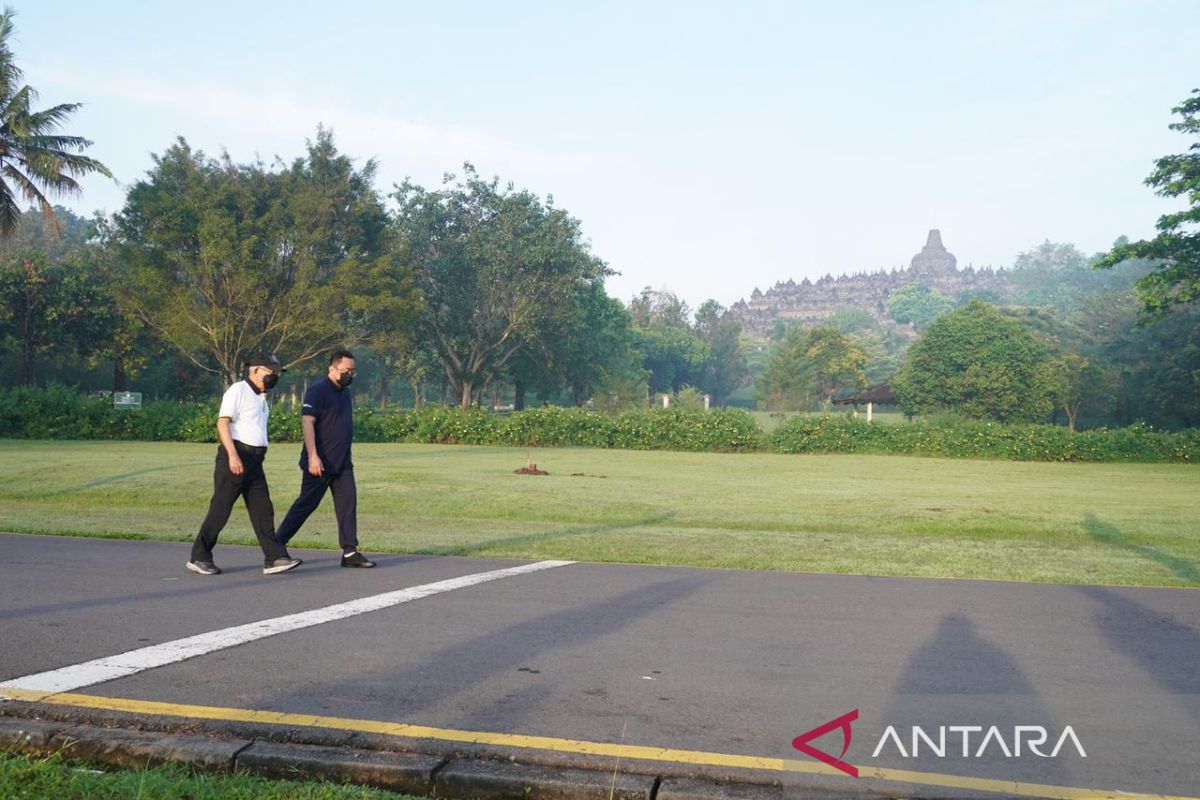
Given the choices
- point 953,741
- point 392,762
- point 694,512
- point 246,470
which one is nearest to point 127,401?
point 694,512

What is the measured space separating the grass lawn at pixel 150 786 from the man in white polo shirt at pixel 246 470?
5142mm

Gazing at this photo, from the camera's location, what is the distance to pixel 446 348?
64938 mm

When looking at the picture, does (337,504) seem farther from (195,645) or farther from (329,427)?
(195,645)

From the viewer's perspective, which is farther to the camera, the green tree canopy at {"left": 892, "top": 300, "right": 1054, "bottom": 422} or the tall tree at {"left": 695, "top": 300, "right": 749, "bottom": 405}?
the tall tree at {"left": 695, "top": 300, "right": 749, "bottom": 405}

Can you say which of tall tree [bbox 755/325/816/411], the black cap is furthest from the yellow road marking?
tall tree [bbox 755/325/816/411]

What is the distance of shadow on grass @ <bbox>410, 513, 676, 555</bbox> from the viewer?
1147cm

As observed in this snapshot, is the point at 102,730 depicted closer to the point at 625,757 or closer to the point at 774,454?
the point at 625,757

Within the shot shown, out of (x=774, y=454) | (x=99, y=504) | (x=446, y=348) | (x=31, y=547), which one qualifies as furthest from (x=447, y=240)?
(x=31, y=547)

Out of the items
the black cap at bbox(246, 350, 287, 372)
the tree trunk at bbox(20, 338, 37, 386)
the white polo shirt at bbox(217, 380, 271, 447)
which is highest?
the tree trunk at bbox(20, 338, 37, 386)

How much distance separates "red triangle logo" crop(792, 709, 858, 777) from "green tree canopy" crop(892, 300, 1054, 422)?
258 ft

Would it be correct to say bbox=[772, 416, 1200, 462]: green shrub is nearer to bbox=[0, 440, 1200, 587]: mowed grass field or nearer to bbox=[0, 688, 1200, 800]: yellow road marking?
bbox=[0, 440, 1200, 587]: mowed grass field

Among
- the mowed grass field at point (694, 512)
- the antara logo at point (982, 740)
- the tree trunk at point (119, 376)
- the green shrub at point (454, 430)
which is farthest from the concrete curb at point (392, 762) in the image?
the tree trunk at point (119, 376)

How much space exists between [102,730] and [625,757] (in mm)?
2149

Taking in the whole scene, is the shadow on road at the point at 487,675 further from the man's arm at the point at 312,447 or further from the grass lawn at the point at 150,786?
the man's arm at the point at 312,447
